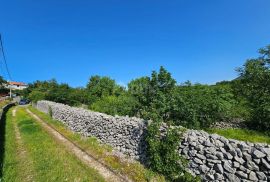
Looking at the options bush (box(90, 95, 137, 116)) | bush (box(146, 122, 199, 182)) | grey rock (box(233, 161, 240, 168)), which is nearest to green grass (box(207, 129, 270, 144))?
bush (box(90, 95, 137, 116))

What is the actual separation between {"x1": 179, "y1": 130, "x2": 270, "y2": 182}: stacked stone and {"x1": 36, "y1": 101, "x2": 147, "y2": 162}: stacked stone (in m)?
2.34

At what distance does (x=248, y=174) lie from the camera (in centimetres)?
507

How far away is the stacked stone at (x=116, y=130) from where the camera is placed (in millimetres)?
8641

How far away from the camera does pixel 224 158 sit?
5547mm

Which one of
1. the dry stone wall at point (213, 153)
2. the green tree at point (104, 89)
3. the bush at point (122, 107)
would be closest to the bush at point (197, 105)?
the dry stone wall at point (213, 153)

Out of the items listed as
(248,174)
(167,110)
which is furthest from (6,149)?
(248,174)

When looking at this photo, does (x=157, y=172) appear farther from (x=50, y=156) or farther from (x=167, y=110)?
(x=50, y=156)

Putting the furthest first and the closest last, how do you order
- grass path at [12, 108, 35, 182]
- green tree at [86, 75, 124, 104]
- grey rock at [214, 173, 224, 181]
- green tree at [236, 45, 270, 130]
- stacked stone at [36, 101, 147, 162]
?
1. green tree at [86, 75, 124, 104]
2. green tree at [236, 45, 270, 130]
3. stacked stone at [36, 101, 147, 162]
4. grass path at [12, 108, 35, 182]
5. grey rock at [214, 173, 224, 181]

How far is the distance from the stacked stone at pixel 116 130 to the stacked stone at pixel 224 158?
2.34 meters

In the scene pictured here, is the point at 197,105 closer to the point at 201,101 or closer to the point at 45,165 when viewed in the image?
the point at 201,101

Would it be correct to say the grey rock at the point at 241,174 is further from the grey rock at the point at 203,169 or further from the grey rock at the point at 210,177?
the grey rock at the point at 203,169

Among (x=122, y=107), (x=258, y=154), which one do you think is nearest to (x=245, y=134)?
(x=258, y=154)

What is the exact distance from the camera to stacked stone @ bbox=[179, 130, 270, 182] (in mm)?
4926

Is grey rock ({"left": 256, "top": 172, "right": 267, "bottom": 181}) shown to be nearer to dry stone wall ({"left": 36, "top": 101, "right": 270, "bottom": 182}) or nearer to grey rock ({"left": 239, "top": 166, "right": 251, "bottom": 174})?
dry stone wall ({"left": 36, "top": 101, "right": 270, "bottom": 182})
